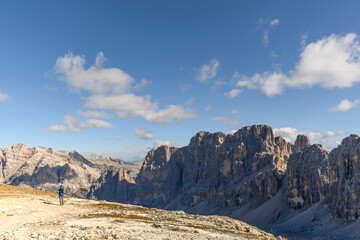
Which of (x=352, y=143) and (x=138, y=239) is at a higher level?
(x=352, y=143)

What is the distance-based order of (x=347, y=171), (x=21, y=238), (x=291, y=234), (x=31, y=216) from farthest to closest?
(x=291, y=234), (x=347, y=171), (x=31, y=216), (x=21, y=238)

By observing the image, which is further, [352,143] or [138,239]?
[352,143]

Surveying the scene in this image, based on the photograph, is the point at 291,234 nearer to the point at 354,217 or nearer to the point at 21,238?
the point at 354,217

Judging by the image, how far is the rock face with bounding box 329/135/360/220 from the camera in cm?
12044

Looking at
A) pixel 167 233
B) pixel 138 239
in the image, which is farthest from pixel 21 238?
pixel 167 233

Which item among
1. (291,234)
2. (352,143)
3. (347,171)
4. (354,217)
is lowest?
(291,234)

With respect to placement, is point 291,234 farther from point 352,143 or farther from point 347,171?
point 352,143

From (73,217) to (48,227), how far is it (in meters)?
8.92

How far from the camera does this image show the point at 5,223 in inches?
1227

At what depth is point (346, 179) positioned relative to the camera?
431 ft

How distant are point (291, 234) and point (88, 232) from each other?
14497 cm

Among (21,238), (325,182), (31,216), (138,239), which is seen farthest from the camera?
(325,182)

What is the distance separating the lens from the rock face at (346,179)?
12044 cm

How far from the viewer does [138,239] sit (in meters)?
25.1
